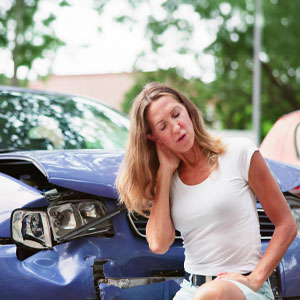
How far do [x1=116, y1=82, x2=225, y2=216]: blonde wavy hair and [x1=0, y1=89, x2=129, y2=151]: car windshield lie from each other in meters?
1.35

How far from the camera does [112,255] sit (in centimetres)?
268

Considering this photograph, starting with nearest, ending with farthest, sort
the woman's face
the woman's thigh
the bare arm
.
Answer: the woman's thigh → the bare arm → the woman's face

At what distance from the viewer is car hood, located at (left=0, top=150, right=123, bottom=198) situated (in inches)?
105

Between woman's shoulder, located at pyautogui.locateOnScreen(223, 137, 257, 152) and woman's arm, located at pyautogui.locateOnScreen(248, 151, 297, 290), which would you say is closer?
woman's arm, located at pyautogui.locateOnScreen(248, 151, 297, 290)

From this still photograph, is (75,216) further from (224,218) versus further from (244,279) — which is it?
(244,279)

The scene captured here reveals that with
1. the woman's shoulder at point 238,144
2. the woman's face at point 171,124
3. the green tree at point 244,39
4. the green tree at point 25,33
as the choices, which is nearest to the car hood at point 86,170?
the woman's face at point 171,124

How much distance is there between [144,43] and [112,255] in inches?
798

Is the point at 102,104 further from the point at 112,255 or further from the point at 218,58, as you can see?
the point at 218,58

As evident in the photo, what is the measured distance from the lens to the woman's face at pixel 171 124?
8.25ft

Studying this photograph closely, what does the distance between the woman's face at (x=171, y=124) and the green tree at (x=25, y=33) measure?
42.1 feet

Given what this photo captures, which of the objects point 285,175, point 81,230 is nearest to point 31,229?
point 81,230

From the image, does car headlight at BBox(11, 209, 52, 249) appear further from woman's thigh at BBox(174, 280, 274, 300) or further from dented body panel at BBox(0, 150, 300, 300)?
woman's thigh at BBox(174, 280, 274, 300)

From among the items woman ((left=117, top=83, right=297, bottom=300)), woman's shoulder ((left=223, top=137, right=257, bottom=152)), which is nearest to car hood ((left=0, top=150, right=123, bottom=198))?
woman ((left=117, top=83, right=297, bottom=300))

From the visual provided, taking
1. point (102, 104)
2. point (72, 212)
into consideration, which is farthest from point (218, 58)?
point (72, 212)
